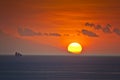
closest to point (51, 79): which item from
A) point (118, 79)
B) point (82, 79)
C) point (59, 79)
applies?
point (59, 79)

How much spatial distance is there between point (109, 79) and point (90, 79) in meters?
3.06

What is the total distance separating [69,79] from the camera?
66812 mm

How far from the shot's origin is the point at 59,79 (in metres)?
64.2

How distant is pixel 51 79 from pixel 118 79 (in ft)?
34.6

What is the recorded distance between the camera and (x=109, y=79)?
6556cm

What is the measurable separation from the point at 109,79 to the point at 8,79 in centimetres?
1618

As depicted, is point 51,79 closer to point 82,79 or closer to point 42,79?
point 42,79

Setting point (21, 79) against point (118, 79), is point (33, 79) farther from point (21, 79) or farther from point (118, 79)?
point (118, 79)

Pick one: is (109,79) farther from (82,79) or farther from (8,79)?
(8,79)

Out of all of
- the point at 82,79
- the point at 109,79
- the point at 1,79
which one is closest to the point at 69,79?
the point at 82,79

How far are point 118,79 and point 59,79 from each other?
30.5 ft

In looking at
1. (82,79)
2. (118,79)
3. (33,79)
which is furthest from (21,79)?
(118,79)

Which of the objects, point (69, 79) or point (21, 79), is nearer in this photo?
point (21, 79)

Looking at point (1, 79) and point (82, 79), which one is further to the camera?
point (82, 79)
